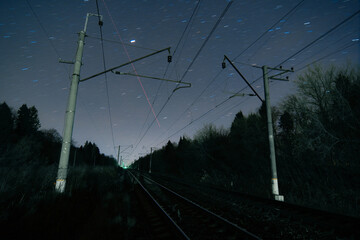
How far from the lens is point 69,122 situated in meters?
6.05

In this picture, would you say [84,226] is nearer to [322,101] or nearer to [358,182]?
[358,182]

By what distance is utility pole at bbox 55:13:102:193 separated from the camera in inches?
223

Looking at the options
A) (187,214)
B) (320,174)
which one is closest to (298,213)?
(187,214)

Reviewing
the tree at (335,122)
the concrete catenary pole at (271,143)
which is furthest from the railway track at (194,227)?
the tree at (335,122)

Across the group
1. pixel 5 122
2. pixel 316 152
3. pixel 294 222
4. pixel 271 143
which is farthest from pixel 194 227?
pixel 5 122

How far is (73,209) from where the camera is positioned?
533 centimetres

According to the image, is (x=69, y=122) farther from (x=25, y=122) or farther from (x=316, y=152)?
(x=25, y=122)

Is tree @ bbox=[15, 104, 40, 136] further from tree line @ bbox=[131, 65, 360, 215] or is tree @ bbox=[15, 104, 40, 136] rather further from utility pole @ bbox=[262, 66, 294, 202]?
utility pole @ bbox=[262, 66, 294, 202]

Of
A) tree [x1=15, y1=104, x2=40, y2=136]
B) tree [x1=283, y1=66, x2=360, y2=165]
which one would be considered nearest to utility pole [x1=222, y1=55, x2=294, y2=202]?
tree [x1=283, y1=66, x2=360, y2=165]

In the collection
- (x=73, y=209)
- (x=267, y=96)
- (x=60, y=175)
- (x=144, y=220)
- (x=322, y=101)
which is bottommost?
(x=144, y=220)

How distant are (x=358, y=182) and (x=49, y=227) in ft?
53.1

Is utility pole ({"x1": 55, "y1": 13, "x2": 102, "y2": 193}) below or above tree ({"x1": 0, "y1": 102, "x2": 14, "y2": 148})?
below

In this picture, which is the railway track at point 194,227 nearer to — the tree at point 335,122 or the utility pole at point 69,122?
the utility pole at point 69,122

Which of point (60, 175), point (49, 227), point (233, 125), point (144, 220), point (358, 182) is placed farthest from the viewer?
point (233, 125)
